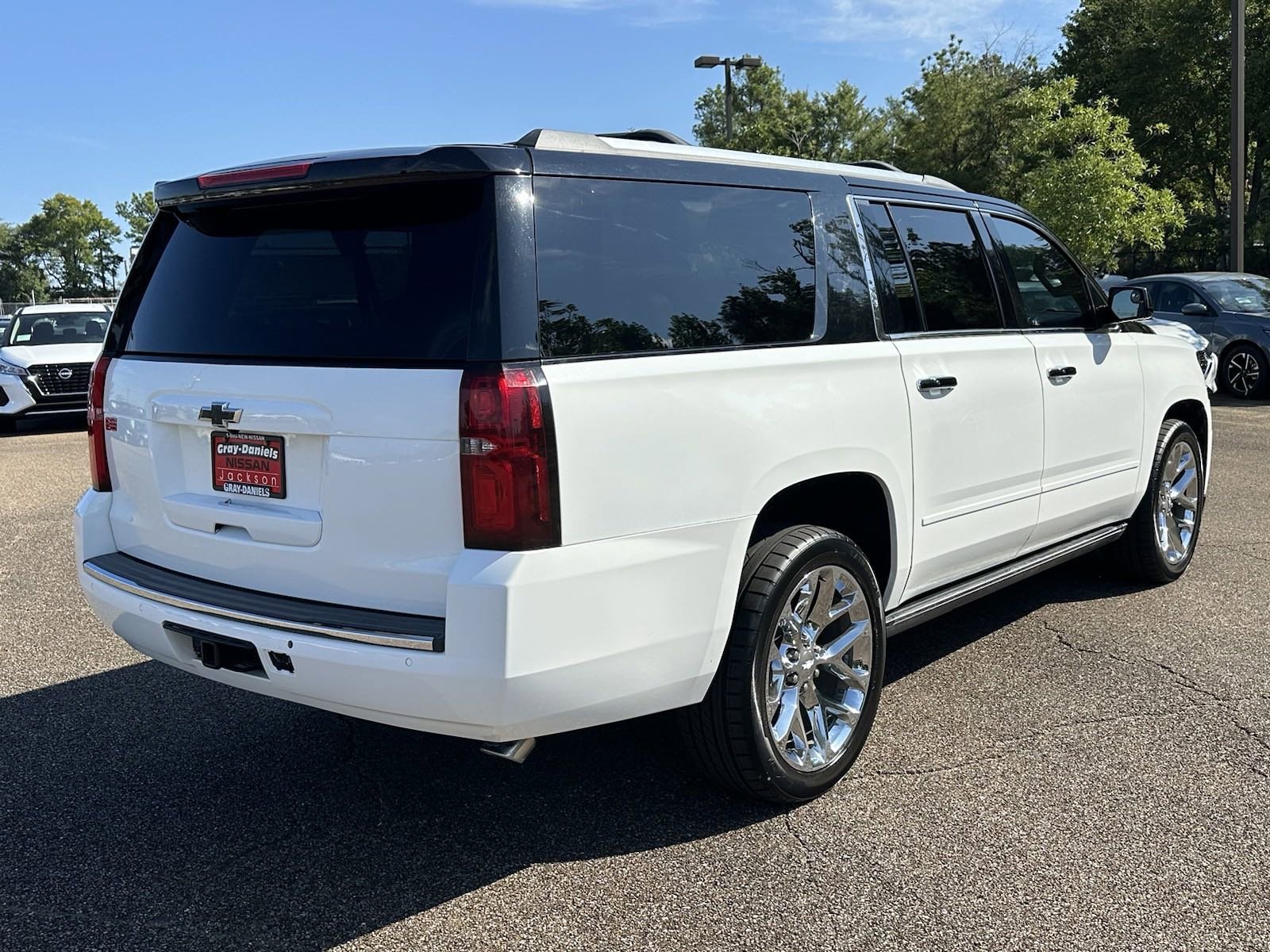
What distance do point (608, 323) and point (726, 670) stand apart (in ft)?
3.40

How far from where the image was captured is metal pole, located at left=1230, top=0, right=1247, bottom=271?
58.0ft

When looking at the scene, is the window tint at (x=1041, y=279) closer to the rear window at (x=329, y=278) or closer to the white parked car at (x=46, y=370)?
the rear window at (x=329, y=278)

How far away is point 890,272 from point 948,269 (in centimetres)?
44

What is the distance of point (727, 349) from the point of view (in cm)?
317

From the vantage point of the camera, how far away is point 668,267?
311 centimetres

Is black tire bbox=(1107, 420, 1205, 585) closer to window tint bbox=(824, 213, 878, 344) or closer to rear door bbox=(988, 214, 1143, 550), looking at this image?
rear door bbox=(988, 214, 1143, 550)

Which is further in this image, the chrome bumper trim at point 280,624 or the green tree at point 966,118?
the green tree at point 966,118

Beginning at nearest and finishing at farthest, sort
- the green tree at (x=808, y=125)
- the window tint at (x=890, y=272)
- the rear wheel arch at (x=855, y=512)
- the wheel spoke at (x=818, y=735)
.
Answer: the wheel spoke at (x=818, y=735) → the rear wheel arch at (x=855, y=512) → the window tint at (x=890, y=272) → the green tree at (x=808, y=125)

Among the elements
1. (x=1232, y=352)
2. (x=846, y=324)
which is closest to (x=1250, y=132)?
(x=1232, y=352)

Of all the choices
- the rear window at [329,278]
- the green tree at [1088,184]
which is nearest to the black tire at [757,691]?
the rear window at [329,278]

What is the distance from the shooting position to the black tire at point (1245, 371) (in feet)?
46.7

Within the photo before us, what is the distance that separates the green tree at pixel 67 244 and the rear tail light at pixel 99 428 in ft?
427

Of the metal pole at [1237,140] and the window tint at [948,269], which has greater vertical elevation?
the metal pole at [1237,140]

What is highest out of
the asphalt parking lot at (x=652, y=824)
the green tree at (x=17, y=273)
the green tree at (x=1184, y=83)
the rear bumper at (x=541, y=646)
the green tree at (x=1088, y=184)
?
the green tree at (x=17, y=273)
